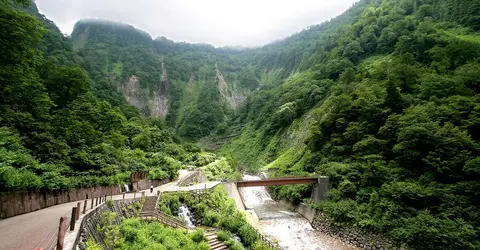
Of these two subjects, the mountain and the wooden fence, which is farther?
the mountain

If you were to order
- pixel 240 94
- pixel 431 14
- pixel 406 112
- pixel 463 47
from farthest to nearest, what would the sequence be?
pixel 240 94 → pixel 431 14 → pixel 463 47 → pixel 406 112

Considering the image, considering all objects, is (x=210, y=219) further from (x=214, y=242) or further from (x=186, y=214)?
(x=214, y=242)

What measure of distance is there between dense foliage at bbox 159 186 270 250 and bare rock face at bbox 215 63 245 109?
132 metres

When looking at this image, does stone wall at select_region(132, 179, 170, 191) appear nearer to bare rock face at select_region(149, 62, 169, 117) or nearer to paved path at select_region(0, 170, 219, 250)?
paved path at select_region(0, 170, 219, 250)

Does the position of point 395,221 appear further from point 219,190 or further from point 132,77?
point 132,77

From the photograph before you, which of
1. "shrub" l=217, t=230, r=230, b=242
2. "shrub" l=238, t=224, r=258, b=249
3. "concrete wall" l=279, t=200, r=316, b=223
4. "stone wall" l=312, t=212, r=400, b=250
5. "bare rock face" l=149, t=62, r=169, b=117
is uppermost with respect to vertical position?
"bare rock face" l=149, t=62, r=169, b=117

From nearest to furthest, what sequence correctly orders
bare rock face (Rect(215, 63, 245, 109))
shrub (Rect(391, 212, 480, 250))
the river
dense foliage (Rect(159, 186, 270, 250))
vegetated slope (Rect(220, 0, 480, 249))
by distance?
shrub (Rect(391, 212, 480, 250)), dense foliage (Rect(159, 186, 270, 250)), vegetated slope (Rect(220, 0, 480, 249)), the river, bare rock face (Rect(215, 63, 245, 109))

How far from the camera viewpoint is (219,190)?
33.1 metres

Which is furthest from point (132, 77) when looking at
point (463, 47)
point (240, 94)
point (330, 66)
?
point (463, 47)

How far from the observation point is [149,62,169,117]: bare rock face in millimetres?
143625

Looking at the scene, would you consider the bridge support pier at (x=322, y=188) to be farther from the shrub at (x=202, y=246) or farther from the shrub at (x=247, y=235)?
the shrub at (x=202, y=246)

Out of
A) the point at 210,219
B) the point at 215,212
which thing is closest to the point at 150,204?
the point at 210,219

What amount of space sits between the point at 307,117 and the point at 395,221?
45177 millimetres

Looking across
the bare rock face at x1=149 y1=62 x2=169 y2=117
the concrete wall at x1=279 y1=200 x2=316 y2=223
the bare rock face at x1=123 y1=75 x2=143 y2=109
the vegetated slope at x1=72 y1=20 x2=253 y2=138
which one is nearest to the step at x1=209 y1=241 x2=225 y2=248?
the concrete wall at x1=279 y1=200 x2=316 y2=223
